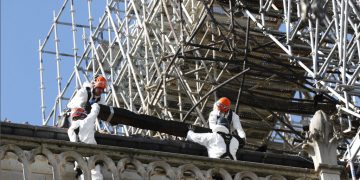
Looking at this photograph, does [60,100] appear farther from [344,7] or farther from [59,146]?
[59,146]

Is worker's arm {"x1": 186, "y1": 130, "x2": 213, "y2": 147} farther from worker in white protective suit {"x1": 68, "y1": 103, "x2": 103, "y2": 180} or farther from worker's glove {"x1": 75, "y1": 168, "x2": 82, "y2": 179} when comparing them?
worker's glove {"x1": 75, "y1": 168, "x2": 82, "y2": 179}

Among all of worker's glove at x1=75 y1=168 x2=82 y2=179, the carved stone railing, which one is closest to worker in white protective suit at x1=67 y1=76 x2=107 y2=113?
the carved stone railing

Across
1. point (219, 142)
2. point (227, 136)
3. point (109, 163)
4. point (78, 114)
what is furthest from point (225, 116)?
point (109, 163)

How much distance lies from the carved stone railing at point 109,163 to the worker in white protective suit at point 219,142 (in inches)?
38.4

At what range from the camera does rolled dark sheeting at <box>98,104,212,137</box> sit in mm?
25422

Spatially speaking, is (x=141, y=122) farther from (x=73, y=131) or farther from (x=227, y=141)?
(x=73, y=131)

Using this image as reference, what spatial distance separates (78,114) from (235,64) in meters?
14.4

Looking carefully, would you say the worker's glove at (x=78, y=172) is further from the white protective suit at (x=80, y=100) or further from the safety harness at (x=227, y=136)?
the safety harness at (x=227, y=136)

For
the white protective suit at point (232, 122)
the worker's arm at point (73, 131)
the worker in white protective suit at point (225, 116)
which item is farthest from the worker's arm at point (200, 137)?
the worker's arm at point (73, 131)

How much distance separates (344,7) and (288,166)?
9.54 m

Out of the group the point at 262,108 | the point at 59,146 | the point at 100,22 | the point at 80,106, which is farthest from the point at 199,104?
the point at 59,146

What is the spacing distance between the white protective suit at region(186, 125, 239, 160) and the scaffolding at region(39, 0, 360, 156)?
7.84 meters

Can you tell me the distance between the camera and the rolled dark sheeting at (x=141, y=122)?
25422 mm

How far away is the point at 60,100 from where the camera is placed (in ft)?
149
